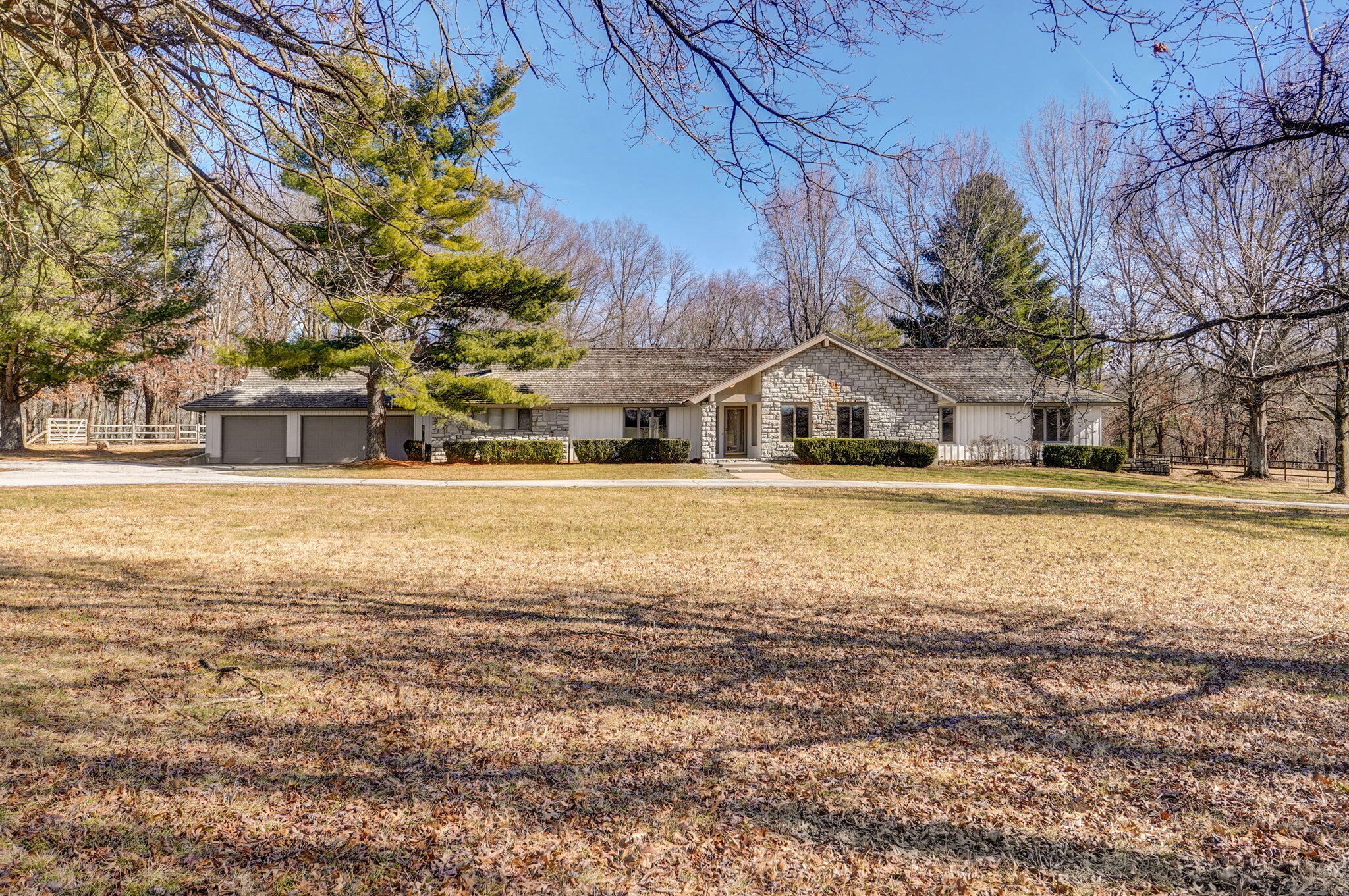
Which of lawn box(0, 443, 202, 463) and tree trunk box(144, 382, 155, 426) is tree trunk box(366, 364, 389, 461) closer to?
lawn box(0, 443, 202, 463)

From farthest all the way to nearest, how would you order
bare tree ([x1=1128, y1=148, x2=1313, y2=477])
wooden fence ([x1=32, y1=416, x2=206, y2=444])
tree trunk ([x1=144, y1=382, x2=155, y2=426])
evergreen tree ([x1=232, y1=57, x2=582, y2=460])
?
tree trunk ([x1=144, y1=382, x2=155, y2=426]), wooden fence ([x1=32, y1=416, x2=206, y2=444]), evergreen tree ([x1=232, y1=57, x2=582, y2=460]), bare tree ([x1=1128, y1=148, x2=1313, y2=477])

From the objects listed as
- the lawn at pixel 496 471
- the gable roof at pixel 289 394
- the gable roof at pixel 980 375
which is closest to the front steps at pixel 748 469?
the lawn at pixel 496 471

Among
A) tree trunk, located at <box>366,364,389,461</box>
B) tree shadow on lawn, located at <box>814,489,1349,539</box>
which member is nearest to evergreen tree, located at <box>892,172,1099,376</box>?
tree shadow on lawn, located at <box>814,489,1349,539</box>

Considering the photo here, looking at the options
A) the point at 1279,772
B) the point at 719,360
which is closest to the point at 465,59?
the point at 1279,772

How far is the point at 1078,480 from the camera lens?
827 inches

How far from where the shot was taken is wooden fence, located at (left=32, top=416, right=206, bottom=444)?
36438mm

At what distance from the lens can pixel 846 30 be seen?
13.4ft

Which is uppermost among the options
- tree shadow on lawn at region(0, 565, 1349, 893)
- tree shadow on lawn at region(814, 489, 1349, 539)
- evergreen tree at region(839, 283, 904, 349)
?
evergreen tree at region(839, 283, 904, 349)

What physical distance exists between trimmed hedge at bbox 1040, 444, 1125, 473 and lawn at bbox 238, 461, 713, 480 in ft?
44.2

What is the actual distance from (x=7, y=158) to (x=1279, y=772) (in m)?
8.28

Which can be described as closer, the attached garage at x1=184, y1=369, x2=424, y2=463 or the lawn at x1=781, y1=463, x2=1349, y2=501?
the lawn at x1=781, y1=463, x2=1349, y2=501

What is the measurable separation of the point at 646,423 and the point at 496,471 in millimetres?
6826

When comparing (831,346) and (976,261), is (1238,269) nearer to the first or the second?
(831,346)

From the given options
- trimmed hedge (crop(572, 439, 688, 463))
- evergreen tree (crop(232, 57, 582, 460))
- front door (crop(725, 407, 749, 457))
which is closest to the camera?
evergreen tree (crop(232, 57, 582, 460))
